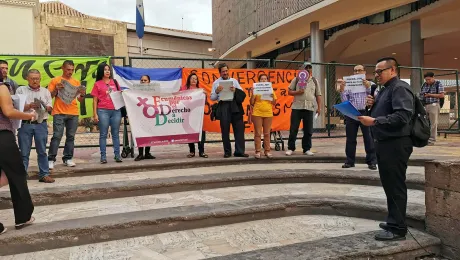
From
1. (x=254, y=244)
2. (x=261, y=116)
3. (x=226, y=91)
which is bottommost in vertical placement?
(x=254, y=244)

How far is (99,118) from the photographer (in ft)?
20.5

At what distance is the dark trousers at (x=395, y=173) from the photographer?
3.26m

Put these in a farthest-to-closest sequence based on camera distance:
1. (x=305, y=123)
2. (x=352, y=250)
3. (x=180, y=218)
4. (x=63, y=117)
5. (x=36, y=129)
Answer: (x=305, y=123) → (x=63, y=117) → (x=36, y=129) → (x=180, y=218) → (x=352, y=250)

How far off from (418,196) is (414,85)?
9939mm

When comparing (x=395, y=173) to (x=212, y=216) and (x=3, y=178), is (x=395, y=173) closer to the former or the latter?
(x=212, y=216)

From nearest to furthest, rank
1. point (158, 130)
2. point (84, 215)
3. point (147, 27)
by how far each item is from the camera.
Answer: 1. point (84, 215)
2. point (158, 130)
3. point (147, 27)

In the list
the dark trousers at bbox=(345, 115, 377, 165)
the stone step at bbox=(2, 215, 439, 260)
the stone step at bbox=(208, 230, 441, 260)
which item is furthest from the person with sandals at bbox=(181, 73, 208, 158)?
the stone step at bbox=(208, 230, 441, 260)

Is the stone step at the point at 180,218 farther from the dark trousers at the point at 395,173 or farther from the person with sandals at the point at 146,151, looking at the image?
the person with sandals at the point at 146,151

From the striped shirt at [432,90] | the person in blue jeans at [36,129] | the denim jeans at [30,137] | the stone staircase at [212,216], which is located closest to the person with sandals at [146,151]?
the stone staircase at [212,216]

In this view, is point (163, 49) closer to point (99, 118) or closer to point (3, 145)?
point (99, 118)

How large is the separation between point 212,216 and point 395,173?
6.50ft

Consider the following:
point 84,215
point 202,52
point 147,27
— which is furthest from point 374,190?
point 202,52

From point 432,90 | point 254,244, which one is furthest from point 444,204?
point 432,90

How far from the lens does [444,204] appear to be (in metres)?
3.30
